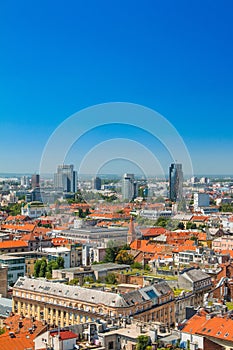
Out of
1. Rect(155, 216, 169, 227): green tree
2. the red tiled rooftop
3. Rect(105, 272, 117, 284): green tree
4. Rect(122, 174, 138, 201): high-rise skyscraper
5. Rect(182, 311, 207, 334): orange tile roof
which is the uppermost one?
Rect(122, 174, 138, 201): high-rise skyscraper

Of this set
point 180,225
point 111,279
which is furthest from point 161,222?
point 111,279

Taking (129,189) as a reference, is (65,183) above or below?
above

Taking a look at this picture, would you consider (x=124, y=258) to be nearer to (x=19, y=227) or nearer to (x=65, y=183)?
(x=19, y=227)

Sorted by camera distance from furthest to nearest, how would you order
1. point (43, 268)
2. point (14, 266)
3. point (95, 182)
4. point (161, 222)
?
point (95, 182), point (161, 222), point (14, 266), point (43, 268)

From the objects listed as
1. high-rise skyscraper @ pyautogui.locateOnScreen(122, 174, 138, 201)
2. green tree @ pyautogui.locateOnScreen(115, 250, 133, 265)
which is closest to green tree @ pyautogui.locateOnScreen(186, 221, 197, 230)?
high-rise skyscraper @ pyautogui.locateOnScreen(122, 174, 138, 201)

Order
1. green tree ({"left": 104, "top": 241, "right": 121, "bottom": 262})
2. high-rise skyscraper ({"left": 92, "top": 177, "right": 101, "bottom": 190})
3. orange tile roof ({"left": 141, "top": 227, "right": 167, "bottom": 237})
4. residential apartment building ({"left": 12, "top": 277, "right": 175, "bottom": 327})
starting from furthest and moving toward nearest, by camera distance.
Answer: high-rise skyscraper ({"left": 92, "top": 177, "right": 101, "bottom": 190}) < orange tile roof ({"left": 141, "top": 227, "right": 167, "bottom": 237}) < green tree ({"left": 104, "top": 241, "right": 121, "bottom": 262}) < residential apartment building ({"left": 12, "top": 277, "right": 175, "bottom": 327})

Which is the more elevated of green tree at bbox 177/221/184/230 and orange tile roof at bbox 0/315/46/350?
green tree at bbox 177/221/184/230

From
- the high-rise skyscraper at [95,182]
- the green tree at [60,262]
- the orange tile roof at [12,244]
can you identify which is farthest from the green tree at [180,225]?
the green tree at [60,262]

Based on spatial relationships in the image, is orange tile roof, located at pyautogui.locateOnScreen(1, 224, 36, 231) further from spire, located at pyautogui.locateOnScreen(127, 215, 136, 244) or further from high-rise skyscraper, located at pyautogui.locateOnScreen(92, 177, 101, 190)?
high-rise skyscraper, located at pyautogui.locateOnScreen(92, 177, 101, 190)

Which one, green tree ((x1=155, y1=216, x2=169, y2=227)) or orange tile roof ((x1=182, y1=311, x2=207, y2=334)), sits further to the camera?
green tree ((x1=155, y1=216, x2=169, y2=227))

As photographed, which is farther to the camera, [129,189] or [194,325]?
[129,189]

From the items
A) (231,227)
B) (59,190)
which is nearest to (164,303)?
(231,227)
